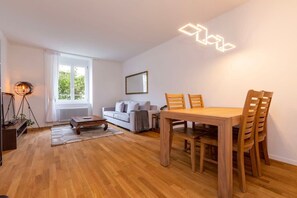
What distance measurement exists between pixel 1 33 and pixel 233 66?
5067 millimetres

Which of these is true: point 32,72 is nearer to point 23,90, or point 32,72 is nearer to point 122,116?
point 23,90

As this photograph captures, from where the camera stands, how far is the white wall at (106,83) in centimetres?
574

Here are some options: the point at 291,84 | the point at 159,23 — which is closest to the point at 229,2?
the point at 159,23

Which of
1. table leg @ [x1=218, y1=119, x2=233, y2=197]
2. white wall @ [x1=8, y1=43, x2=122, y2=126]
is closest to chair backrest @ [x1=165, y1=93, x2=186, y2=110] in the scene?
table leg @ [x1=218, y1=119, x2=233, y2=197]

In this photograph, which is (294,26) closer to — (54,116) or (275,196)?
(275,196)

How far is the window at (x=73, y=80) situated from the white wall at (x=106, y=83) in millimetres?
391

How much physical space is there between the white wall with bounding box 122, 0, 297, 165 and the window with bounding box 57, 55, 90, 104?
4021mm

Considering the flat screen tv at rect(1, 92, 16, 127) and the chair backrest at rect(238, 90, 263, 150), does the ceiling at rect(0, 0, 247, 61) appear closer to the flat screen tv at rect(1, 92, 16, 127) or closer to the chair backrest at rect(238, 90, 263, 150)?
the flat screen tv at rect(1, 92, 16, 127)

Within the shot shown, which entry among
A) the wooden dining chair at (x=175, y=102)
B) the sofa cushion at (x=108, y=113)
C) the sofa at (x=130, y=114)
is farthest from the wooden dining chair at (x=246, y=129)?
the sofa cushion at (x=108, y=113)

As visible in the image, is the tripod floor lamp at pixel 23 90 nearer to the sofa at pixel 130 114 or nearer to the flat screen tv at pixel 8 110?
the flat screen tv at pixel 8 110

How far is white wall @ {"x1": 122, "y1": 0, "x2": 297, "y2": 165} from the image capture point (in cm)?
204

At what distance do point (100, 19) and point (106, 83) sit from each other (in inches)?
130

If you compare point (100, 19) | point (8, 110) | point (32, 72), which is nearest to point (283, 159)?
point (100, 19)

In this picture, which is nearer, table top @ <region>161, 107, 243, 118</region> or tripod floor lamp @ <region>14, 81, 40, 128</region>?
table top @ <region>161, 107, 243, 118</region>
